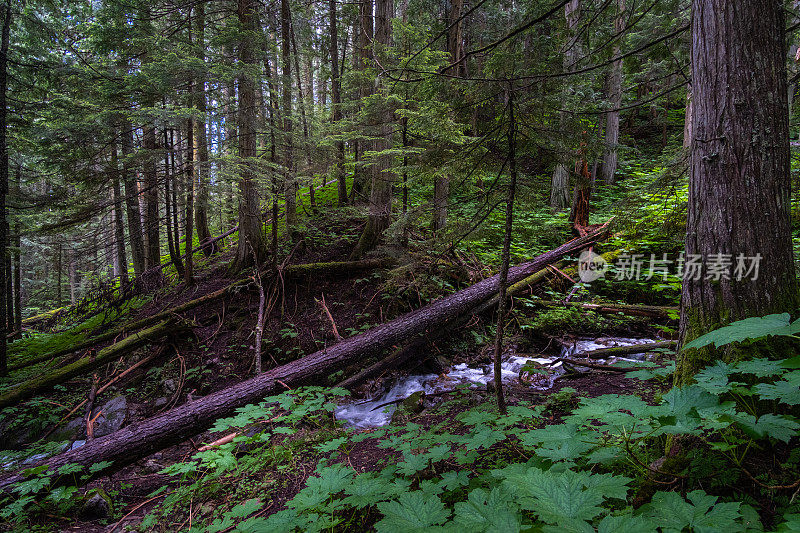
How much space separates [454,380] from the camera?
17.4 feet

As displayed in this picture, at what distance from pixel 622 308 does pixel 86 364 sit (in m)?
9.42

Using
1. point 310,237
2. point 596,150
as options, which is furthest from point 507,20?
point 596,150

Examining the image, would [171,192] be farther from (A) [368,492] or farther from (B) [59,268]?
(B) [59,268]

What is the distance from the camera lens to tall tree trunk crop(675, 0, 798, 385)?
218cm

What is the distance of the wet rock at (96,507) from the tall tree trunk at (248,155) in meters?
4.49

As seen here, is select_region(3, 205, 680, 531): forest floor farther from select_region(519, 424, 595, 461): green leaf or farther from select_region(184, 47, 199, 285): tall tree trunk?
select_region(519, 424, 595, 461): green leaf

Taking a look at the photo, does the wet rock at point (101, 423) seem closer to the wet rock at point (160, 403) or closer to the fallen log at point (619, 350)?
the wet rock at point (160, 403)

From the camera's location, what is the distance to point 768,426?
1.49 meters

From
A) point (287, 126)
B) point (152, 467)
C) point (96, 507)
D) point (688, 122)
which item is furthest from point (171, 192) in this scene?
point (688, 122)

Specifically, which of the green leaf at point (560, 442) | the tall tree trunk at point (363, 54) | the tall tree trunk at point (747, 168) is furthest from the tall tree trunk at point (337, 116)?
the green leaf at point (560, 442)

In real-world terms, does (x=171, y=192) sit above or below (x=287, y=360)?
above

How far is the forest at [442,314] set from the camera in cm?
180

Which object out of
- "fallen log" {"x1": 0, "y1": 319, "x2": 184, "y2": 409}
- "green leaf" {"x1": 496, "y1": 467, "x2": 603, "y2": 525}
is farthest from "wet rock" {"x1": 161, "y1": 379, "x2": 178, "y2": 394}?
"green leaf" {"x1": 496, "y1": 467, "x2": 603, "y2": 525}

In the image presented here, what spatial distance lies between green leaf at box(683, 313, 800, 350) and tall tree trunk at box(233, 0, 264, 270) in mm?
6704
